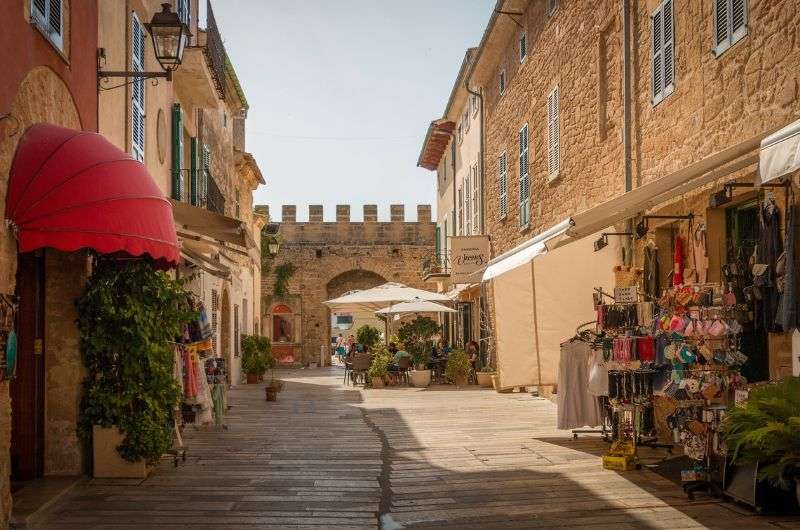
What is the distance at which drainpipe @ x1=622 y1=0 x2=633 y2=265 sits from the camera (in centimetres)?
1073

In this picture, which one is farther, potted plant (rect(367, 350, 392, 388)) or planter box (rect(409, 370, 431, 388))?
potted plant (rect(367, 350, 392, 388))

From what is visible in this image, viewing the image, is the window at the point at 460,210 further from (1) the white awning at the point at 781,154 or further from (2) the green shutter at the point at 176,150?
(1) the white awning at the point at 781,154

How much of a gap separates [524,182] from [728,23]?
352 inches

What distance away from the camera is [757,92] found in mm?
7469

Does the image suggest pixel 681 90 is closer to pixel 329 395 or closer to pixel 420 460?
pixel 420 460

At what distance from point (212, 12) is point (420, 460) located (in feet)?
31.0

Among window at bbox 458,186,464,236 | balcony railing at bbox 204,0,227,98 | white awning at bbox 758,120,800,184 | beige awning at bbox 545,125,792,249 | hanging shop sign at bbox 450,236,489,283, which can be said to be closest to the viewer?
white awning at bbox 758,120,800,184

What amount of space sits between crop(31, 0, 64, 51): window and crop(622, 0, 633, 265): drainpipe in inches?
259

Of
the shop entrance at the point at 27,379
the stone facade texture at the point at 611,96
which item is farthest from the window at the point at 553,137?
the shop entrance at the point at 27,379

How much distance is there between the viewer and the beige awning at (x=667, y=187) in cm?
671

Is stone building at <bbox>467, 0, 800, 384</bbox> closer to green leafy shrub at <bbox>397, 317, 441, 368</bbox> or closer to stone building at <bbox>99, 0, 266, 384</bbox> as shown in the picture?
green leafy shrub at <bbox>397, 317, 441, 368</bbox>

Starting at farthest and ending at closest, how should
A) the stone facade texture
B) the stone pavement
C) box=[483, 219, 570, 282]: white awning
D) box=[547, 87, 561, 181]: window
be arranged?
box=[547, 87, 561, 181]: window
box=[483, 219, 570, 282]: white awning
the stone facade texture
the stone pavement

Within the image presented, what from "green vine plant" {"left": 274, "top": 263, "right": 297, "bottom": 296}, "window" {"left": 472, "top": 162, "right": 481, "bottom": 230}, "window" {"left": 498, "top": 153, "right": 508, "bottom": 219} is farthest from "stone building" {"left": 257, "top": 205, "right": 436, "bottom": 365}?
"window" {"left": 498, "top": 153, "right": 508, "bottom": 219}

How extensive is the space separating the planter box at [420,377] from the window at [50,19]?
550 inches
